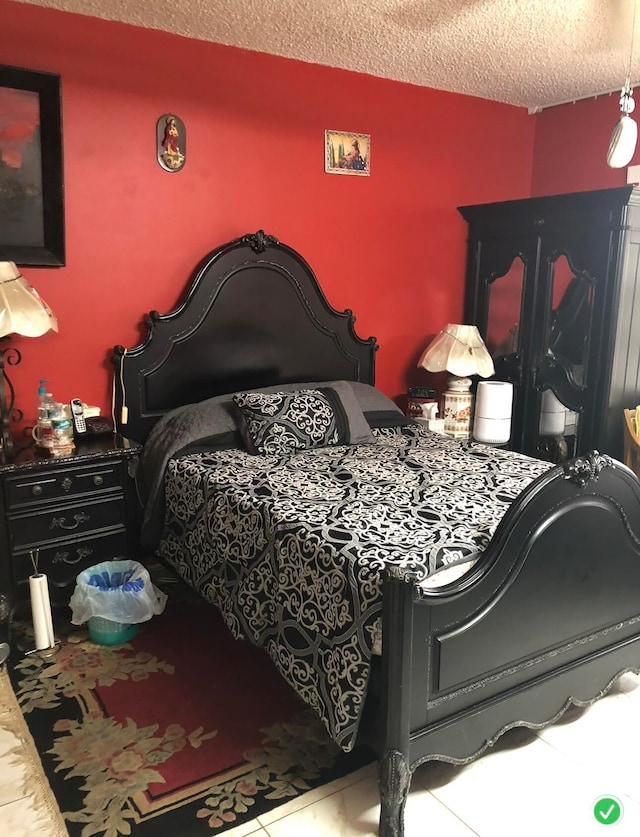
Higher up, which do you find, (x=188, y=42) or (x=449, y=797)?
(x=188, y=42)

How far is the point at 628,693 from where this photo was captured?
88.4 inches

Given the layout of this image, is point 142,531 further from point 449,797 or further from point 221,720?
point 449,797

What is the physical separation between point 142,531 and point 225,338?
989 millimetres

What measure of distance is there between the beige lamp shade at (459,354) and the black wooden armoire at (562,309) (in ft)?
0.72

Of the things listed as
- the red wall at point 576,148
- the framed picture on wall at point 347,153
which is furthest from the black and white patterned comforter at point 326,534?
the red wall at point 576,148

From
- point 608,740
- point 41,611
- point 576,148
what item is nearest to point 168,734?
point 41,611

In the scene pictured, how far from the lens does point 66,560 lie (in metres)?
2.57

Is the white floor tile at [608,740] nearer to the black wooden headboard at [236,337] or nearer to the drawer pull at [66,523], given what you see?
the drawer pull at [66,523]

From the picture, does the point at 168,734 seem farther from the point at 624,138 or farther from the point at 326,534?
the point at 624,138

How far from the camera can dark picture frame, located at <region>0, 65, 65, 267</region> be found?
8.59ft

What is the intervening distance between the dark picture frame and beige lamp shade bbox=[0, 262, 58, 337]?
24 cm

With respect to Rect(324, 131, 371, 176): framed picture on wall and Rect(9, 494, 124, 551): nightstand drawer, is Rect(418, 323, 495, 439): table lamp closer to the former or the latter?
Rect(324, 131, 371, 176): framed picture on wall

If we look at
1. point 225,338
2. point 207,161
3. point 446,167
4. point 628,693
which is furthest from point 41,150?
point 628,693

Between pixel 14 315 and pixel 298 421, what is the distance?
1.17 m
